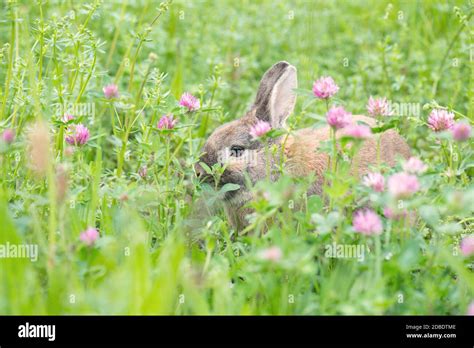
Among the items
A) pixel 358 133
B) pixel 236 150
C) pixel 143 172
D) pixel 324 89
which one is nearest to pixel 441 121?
pixel 324 89

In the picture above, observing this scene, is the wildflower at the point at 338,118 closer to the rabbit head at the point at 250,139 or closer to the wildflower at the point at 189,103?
the wildflower at the point at 189,103

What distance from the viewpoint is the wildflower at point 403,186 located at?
139 inches

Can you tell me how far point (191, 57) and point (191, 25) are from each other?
0.75m

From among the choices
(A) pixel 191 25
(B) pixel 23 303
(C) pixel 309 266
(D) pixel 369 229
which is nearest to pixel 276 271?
(C) pixel 309 266

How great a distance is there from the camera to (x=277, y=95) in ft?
18.7

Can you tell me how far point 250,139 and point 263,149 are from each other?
11cm

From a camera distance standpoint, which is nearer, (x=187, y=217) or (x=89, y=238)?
(x=89, y=238)

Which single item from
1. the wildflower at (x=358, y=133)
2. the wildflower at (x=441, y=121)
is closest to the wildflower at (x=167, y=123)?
the wildflower at (x=358, y=133)

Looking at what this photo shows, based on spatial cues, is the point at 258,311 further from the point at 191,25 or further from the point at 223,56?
the point at 191,25

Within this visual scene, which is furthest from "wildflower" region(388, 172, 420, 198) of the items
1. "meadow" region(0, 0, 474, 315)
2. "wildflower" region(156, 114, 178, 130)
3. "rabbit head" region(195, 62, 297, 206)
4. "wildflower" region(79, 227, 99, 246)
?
"rabbit head" region(195, 62, 297, 206)

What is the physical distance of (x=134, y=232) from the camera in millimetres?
3609

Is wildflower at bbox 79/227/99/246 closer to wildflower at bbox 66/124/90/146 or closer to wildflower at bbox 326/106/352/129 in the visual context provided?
wildflower at bbox 66/124/90/146

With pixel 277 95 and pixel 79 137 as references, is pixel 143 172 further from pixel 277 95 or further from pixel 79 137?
pixel 277 95
